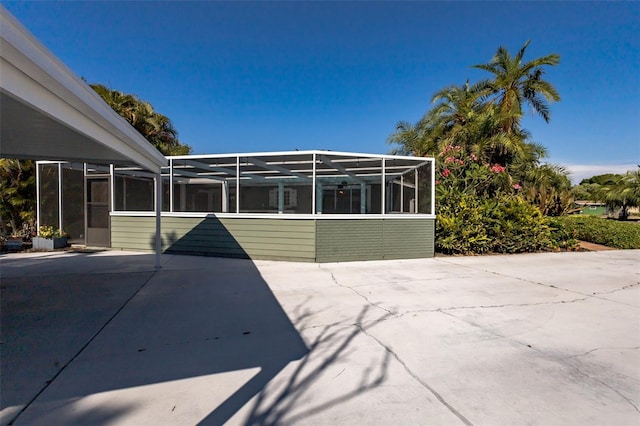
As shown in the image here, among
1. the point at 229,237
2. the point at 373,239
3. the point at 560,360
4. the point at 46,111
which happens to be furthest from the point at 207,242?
the point at 560,360

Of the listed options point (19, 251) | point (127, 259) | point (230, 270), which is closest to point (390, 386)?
point (230, 270)

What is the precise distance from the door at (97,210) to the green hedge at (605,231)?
46.9ft

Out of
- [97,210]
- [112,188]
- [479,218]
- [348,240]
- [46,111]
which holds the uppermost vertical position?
[46,111]

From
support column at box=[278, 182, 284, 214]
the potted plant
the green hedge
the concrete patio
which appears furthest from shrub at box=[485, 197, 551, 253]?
the potted plant

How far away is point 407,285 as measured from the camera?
18.1 ft

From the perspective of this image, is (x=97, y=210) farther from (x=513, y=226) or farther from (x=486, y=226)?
(x=513, y=226)

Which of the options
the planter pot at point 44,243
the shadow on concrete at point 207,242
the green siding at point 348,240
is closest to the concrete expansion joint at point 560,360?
the green siding at point 348,240

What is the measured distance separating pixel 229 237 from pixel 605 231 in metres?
13.3

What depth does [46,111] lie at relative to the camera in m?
2.29

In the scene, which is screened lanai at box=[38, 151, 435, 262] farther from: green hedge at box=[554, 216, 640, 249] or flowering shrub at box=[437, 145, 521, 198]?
green hedge at box=[554, 216, 640, 249]

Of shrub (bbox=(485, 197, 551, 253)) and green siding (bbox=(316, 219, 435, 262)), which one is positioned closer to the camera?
green siding (bbox=(316, 219, 435, 262))

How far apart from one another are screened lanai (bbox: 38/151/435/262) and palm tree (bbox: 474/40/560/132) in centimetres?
542

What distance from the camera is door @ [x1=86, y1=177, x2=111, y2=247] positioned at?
9.33 metres

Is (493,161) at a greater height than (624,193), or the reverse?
(493,161)
